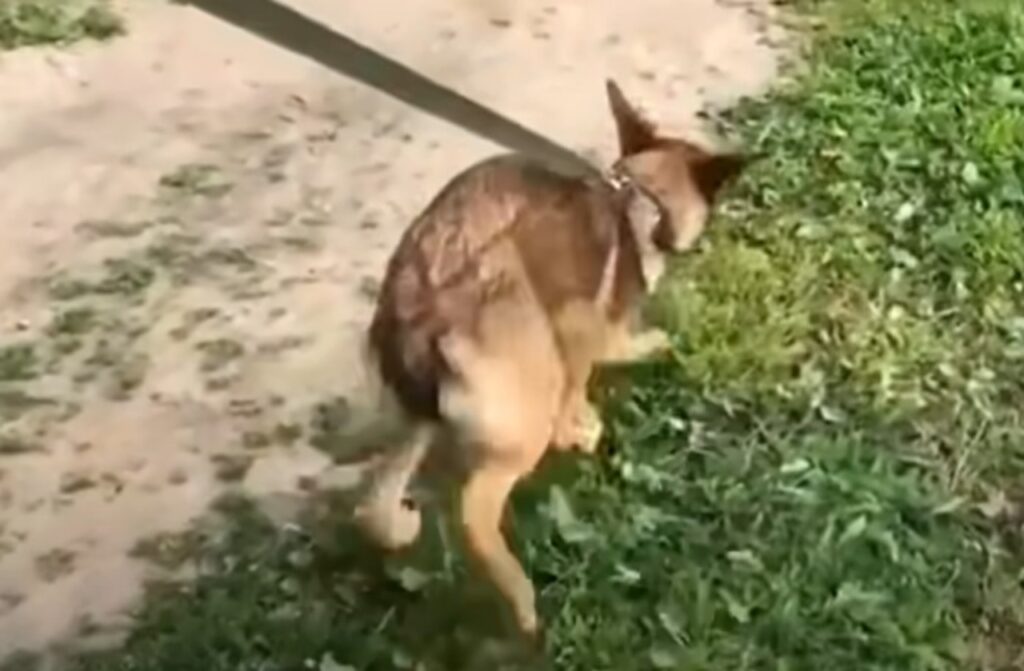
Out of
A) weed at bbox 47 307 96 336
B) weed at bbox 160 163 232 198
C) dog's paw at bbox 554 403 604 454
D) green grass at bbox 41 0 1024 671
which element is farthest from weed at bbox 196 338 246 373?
dog's paw at bbox 554 403 604 454

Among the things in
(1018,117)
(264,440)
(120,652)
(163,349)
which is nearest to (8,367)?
(163,349)

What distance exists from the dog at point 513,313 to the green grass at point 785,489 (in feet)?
0.37

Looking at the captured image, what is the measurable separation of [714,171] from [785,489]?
56 centimetres

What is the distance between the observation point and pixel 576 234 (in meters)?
3.37

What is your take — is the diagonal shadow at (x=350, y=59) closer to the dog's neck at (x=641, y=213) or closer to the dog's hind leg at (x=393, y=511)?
the dog's neck at (x=641, y=213)

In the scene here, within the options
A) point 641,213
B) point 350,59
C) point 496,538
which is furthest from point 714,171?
point 350,59

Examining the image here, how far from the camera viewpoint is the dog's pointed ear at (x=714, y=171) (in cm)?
360

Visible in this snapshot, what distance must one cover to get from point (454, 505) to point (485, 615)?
0.17m

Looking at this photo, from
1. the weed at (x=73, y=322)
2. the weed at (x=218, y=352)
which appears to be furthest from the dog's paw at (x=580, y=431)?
the weed at (x=73, y=322)

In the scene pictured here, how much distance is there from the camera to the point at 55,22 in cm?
512

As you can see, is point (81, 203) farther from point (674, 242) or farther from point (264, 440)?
point (674, 242)

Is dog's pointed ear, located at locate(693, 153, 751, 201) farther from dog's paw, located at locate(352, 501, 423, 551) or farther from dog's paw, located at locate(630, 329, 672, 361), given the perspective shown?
dog's paw, located at locate(352, 501, 423, 551)

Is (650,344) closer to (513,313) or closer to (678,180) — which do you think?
(678,180)

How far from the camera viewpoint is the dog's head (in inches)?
141
